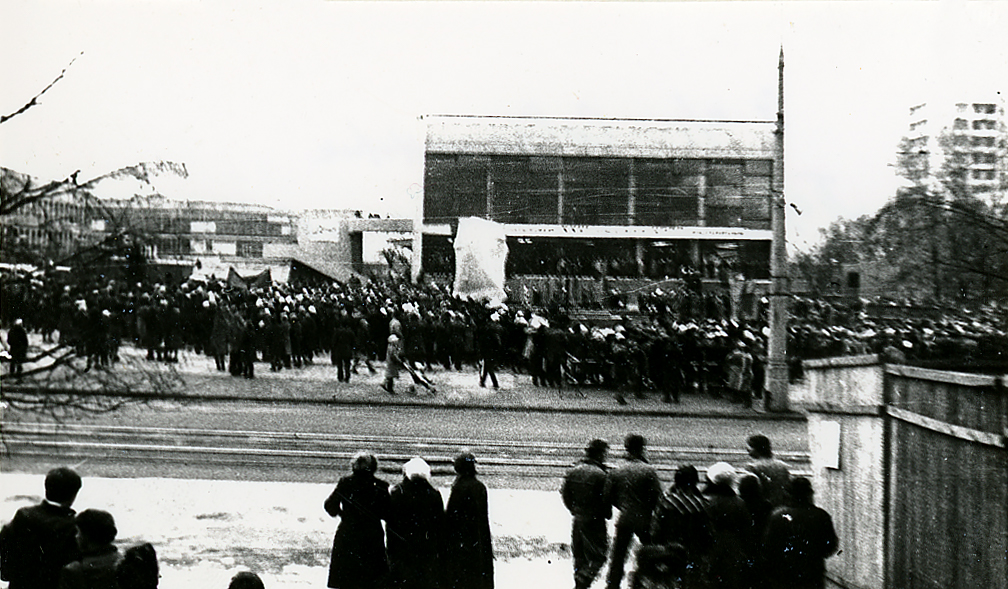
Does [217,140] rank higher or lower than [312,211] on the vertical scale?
higher

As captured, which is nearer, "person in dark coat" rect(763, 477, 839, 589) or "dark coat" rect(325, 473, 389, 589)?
"person in dark coat" rect(763, 477, 839, 589)

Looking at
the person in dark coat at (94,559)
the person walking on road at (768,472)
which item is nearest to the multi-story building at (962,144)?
the person walking on road at (768,472)

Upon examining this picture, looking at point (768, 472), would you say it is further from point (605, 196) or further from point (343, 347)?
point (343, 347)

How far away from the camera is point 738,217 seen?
1105 cm

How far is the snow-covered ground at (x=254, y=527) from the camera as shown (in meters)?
8.24

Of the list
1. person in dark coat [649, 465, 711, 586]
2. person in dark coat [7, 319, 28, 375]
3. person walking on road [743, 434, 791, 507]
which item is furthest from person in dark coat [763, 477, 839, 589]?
person in dark coat [7, 319, 28, 375]

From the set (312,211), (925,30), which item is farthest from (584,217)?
(925,30)

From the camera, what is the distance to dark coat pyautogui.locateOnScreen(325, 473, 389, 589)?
21.4 feet

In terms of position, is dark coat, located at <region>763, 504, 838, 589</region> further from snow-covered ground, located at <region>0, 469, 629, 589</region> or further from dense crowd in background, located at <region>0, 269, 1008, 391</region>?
dense crowd in background, located at <region>0, 269, 1008, 391</region>

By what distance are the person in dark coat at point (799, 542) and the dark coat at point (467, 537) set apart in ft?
7.63

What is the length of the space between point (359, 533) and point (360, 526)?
60 millimetres

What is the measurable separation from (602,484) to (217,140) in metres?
6.61

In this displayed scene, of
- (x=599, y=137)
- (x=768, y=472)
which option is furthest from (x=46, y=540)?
(x=599, y=137)

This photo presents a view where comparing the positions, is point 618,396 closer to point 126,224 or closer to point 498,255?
point 498,255
